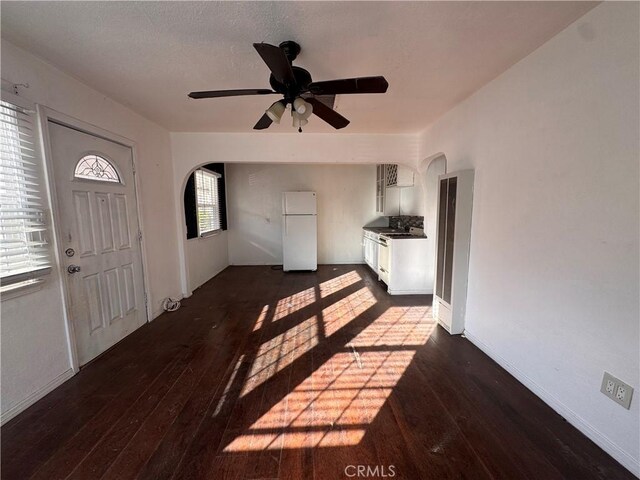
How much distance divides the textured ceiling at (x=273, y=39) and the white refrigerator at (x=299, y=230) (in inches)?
112

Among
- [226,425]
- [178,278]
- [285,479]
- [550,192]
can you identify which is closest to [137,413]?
[226,425]

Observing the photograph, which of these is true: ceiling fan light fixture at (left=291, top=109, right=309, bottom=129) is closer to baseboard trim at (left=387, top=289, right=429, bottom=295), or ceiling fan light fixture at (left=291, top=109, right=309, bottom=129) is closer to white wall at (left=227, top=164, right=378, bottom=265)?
baseboard trim at (left=387, top=289, right=429, bottom=295)

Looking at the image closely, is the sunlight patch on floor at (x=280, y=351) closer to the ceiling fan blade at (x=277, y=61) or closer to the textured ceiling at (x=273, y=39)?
the ceiling fan blade at (x=277, y=61)

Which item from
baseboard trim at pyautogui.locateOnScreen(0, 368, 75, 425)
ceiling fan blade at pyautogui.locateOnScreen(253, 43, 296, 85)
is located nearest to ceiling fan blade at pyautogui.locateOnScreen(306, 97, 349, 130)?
ceiling fan blade at pyautogui.locateOnScreen(253, 43, 296, 85)

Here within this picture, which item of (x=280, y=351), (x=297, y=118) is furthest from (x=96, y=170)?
(x=280, y=351)

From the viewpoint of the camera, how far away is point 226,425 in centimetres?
166

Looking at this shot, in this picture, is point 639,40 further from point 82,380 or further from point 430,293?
point 82,380

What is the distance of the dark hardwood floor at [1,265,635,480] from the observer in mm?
1393

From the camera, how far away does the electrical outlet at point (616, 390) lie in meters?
1.35

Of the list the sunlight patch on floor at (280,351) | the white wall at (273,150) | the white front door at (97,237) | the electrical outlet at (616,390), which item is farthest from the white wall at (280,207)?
the electrical outlet at (616,390)

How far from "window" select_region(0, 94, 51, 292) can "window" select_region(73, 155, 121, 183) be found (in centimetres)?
39

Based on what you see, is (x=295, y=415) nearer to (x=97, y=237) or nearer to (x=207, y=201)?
(x=97, y=237)

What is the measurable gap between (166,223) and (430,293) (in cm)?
397

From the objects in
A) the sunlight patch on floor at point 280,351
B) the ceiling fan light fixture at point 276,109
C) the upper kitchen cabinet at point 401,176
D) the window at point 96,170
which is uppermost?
the ceiling fan light fixture at point 276,109
